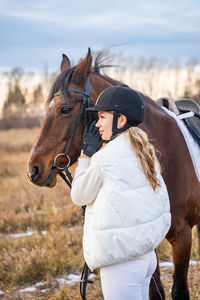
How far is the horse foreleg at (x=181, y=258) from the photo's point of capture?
2959 millimetres

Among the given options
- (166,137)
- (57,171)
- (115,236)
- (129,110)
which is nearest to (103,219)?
(115,236)

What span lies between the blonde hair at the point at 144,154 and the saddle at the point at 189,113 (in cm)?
132

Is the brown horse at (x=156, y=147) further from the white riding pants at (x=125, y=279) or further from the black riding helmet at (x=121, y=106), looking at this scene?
the white riding pants at (x=125, y=279)

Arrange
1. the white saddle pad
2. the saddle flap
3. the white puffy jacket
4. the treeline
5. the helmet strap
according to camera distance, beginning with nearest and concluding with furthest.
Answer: the white puffy jacket < the helmet strap < the white saddle pad < the saddle flap < the treeline

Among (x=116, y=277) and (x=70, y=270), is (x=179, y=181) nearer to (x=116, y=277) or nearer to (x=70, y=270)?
(x=116, y=277)

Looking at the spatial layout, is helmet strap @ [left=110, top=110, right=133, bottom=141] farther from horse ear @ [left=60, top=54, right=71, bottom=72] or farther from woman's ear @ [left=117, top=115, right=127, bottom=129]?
horse ear @ [left=60, top=54, right=71, bottom=72]

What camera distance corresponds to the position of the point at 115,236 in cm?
A: 185

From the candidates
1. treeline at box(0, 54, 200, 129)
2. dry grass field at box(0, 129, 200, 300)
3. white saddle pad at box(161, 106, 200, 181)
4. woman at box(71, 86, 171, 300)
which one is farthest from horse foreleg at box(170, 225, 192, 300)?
treeline at box(0, 54, 200, 129)

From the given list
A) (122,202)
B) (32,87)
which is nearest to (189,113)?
(122,202)

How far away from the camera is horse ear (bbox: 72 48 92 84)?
265cm

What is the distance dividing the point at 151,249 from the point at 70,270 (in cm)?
259

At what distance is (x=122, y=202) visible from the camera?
1.86 metres

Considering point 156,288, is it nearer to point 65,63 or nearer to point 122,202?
point 122,202

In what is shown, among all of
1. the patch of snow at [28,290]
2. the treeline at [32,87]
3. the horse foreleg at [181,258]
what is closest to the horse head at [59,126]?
the horse foreleg at [181,258]
